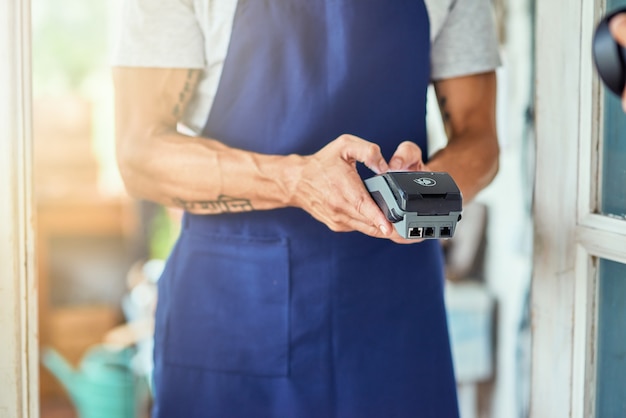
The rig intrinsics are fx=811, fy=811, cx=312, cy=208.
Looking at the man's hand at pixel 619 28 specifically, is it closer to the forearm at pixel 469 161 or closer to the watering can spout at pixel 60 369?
the forearm at pixel 469 161

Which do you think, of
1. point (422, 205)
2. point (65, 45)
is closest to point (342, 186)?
point (422, 205)

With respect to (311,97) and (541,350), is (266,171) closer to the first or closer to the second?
(311,97)

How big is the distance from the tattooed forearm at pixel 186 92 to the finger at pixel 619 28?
21.3 inches

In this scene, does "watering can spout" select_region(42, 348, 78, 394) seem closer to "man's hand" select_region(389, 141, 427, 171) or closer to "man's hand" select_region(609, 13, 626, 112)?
"man's hand" select_region(389, 141, 427, 171)

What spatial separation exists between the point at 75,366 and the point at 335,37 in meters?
2.12

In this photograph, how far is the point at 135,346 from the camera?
240 cm

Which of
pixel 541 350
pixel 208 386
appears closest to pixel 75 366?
pixel 208 386

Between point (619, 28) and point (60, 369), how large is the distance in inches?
77.7

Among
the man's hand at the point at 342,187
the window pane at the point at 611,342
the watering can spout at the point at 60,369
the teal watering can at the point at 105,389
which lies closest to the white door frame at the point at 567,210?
the window pane at the point at 611,342

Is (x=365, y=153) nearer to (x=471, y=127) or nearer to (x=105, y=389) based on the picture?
(x=471, y=127)

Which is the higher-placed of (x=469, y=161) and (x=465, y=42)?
(x=465, y=42)

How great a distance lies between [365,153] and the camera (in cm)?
97

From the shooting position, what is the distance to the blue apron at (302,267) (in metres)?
1.06

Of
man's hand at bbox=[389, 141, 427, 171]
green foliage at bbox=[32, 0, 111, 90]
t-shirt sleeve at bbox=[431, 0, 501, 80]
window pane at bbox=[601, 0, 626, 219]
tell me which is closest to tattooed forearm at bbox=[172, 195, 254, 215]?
man's hand at bbox=[389, 141, 427, 171]
